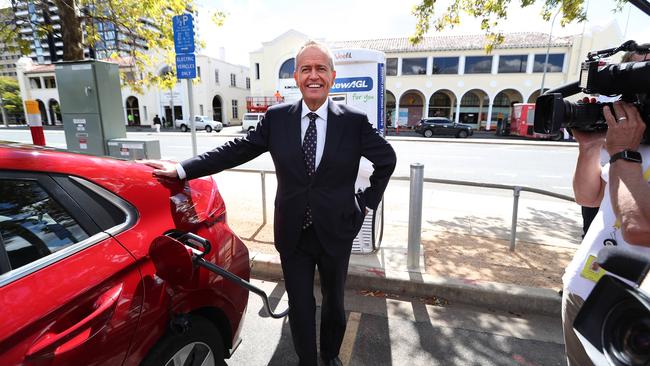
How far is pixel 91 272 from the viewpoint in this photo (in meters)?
1.24

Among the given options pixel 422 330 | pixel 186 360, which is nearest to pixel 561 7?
pixel 422 330

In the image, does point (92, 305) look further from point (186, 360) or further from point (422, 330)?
point (422, 330)

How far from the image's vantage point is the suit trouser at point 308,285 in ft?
6.47

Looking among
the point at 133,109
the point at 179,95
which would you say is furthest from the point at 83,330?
the point at 133,109

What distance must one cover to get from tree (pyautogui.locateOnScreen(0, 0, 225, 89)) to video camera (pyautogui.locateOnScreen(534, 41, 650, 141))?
228 inches

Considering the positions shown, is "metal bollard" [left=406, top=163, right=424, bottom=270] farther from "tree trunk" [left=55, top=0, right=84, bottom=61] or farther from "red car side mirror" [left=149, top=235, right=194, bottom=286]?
"tree trunk" [left=55, top=0, right=84, bottom=61]

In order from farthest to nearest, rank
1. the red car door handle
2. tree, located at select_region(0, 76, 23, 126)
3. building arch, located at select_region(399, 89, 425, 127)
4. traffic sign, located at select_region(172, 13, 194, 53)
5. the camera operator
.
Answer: tree, located at select_region(0, 76, 23, 126), building arch, located at select_region(399, 89, 425, 127), traffic sign, located at select_region(172, 13, 194, 53), the camera operator, the red car door handle

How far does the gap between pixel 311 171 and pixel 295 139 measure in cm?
19

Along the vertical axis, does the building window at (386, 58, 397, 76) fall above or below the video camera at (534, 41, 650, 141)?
above

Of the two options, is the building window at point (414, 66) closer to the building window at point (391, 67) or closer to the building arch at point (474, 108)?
the building window at point (391, 67)

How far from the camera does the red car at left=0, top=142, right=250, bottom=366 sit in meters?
1.08

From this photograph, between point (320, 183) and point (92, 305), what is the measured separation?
110 centimetres

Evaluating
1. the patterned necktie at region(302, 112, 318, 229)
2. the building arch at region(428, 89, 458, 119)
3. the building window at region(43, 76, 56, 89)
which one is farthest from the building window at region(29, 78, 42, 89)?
the patterned necktie at region(302, 112, 318, 229)

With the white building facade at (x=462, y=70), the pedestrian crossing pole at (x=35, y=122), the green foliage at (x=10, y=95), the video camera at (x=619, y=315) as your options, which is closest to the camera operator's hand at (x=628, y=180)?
the video camera at (x=619, y=315)
